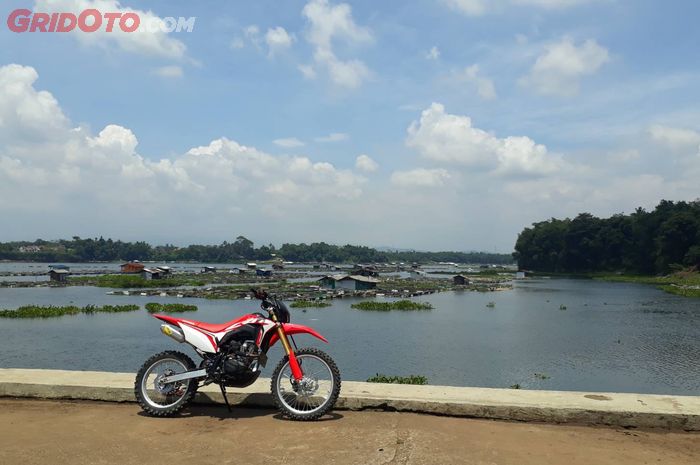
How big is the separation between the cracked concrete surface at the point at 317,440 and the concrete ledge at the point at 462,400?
5.3 inches

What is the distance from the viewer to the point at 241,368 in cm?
664

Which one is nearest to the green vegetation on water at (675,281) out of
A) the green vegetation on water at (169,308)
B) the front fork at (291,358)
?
the green vegetation on water at (169,308)

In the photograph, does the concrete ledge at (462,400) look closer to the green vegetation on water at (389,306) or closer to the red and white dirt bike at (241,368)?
the red and white dirt bike at (241,368)

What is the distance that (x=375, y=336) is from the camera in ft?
130

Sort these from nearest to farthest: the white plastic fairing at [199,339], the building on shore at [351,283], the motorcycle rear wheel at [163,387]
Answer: the motorcycle rear wheel at [163,387]
the white plastic fairing at [199,339]
the building on shore at [351,283]

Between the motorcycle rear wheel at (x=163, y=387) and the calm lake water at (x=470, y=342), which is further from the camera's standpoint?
the calm lake water at (x=470, y=342)

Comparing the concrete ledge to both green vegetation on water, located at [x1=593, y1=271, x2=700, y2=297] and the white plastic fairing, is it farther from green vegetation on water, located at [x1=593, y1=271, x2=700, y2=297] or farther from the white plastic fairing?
green vegetation on water, located at [x1=593, y1=271, x2=700, y2=297]

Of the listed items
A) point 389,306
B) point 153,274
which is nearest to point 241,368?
point 389,306

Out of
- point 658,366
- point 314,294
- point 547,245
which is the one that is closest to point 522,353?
point 658,366

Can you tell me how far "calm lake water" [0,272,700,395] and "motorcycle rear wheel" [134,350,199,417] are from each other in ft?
64.1

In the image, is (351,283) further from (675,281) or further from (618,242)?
(618,242)

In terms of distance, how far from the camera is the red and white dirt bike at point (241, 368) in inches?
260

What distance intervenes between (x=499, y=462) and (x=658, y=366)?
2962cm

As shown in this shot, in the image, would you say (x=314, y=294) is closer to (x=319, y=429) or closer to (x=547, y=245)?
(x=319, y=429)
